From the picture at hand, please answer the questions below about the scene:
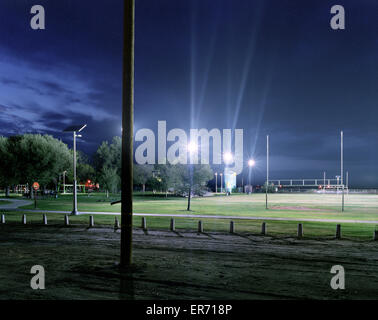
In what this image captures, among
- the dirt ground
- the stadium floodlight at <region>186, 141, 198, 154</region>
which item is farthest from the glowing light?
the dirt ground

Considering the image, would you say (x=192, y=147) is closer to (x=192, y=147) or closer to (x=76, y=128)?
(x=192, y=147)

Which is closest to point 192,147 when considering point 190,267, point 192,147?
point 192,147

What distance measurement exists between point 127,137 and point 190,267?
4.49m

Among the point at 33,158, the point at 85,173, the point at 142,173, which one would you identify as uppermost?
the point at 33,158

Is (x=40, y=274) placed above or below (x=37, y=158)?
below

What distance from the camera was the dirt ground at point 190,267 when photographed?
7582 millimetres

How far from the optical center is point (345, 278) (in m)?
8.91

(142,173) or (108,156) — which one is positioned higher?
(108,156)

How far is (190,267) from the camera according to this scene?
10008 mm

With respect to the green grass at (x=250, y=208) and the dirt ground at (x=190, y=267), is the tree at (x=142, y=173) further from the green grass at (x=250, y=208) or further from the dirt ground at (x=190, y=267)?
the dirt ground at (x=190, y=267)

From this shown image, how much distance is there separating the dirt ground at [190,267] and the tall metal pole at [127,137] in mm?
883
